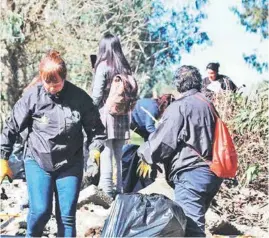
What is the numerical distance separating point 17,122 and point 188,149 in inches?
55.0

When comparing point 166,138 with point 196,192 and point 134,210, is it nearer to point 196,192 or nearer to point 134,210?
point 196,192

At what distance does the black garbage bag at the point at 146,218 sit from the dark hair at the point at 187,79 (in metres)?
0.98

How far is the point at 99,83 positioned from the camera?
27.8ft

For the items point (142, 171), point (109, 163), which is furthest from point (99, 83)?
point (142, 171)

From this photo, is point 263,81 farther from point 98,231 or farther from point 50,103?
point 50,103

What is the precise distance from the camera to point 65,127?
20.1ft

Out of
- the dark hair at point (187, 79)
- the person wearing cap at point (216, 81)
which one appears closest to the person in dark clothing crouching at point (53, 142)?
the dark hair at point (187, 79)

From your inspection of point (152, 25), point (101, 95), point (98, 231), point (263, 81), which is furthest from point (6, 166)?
point (152, 25)

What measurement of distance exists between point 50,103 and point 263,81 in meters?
5.53

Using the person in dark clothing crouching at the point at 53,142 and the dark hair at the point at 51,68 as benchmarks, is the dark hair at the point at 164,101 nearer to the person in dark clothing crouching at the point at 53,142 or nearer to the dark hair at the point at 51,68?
the person in dark clothing crouching at the point at 53,142

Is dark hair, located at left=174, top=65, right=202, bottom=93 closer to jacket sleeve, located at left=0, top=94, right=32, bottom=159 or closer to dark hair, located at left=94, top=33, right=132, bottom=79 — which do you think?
jacket sleeve, located at left=0, top=94, right=32, bottom=159

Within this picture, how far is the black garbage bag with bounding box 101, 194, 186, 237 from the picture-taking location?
5586 mm

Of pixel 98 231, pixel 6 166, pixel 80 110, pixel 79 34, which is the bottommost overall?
pixel 98 231

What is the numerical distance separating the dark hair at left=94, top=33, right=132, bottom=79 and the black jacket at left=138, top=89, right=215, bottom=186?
2411 mm
